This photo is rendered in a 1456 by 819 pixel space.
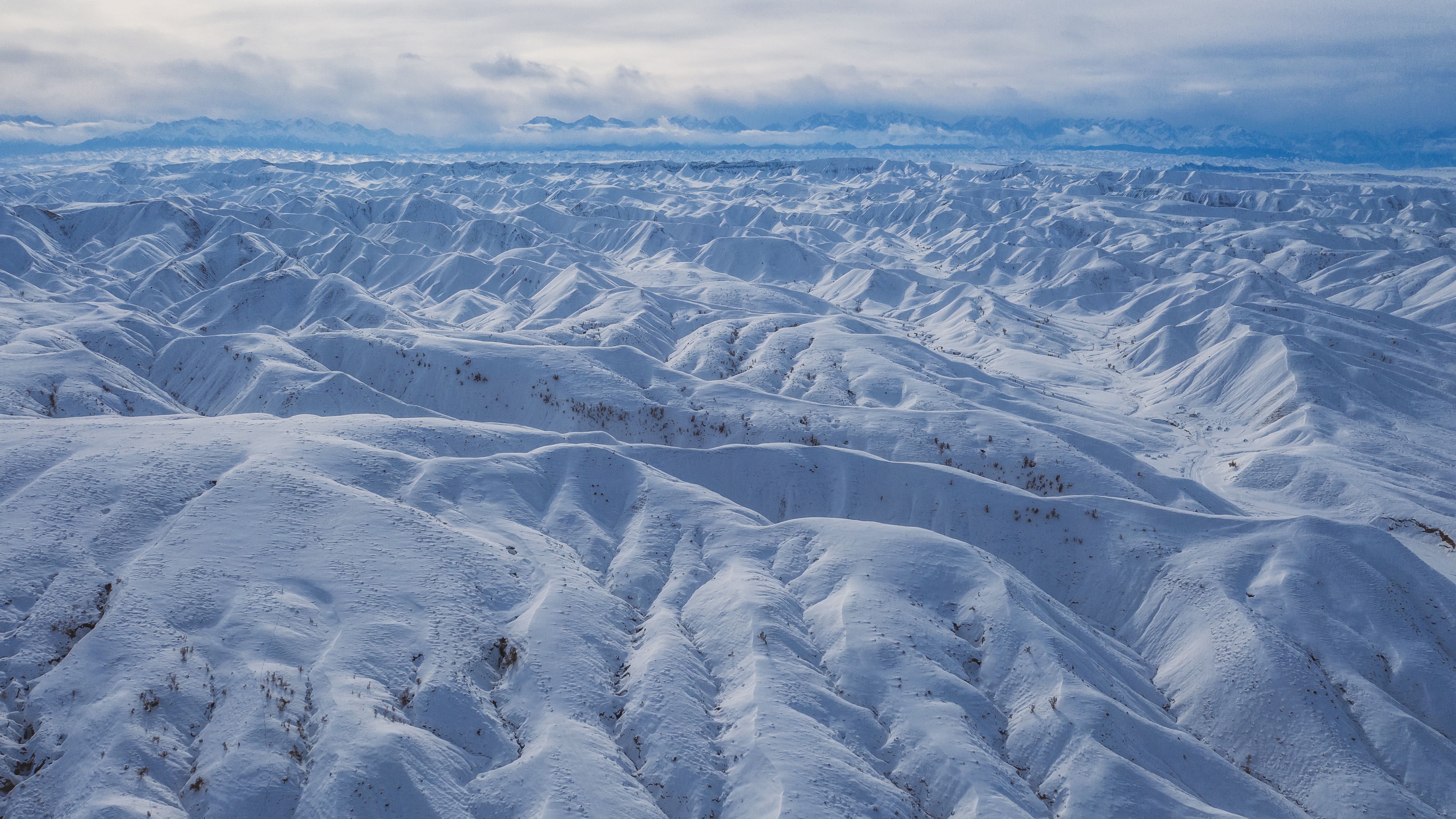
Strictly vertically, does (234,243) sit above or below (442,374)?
above

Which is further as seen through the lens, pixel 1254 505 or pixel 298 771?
pixel 1254 505

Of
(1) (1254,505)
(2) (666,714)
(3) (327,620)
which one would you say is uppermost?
(3) (327,620)

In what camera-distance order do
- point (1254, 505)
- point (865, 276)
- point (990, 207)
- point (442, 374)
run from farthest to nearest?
1. point (990, 207)
2. point (865, 276)
3. point (442, 374)
4. point (1254, 505)

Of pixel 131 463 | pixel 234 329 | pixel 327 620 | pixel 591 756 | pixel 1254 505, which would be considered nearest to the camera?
pixel 591 756

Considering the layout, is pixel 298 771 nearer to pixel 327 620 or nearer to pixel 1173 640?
pixel 327 620

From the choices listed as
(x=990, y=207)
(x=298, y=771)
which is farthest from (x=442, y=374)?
(x=990, y=207)

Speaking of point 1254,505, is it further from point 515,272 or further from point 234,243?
point 234,243

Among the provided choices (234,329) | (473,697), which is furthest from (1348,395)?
(234,329)
